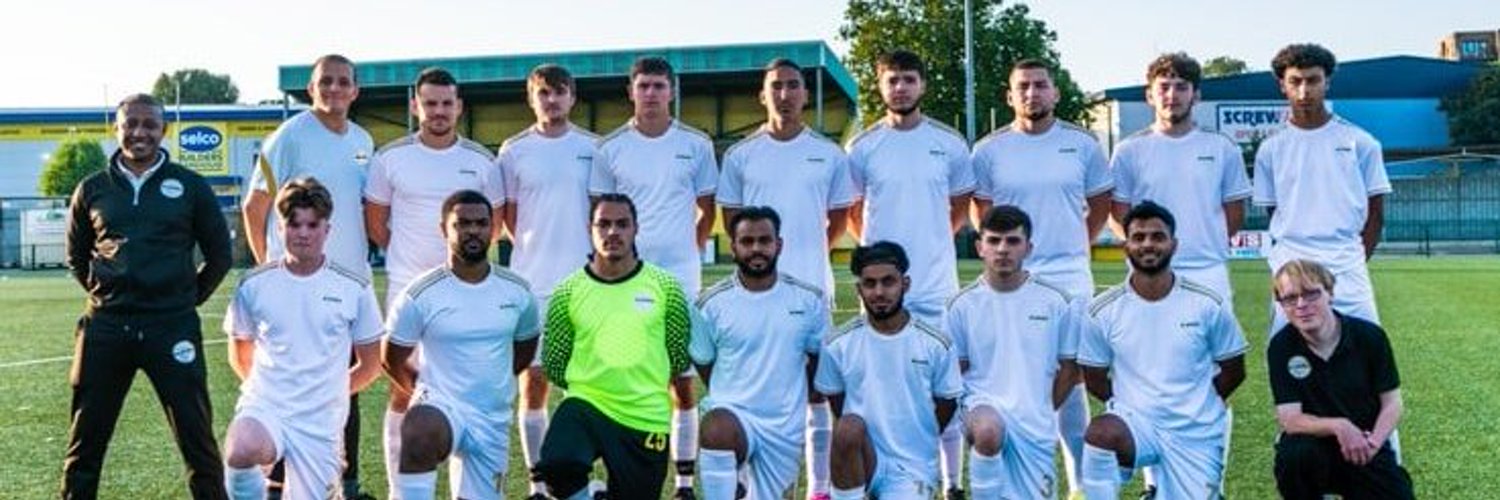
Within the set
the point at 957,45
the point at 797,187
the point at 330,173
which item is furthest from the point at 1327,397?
the point at 957,45

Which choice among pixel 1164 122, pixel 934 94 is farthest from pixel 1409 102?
pixel 1164 122

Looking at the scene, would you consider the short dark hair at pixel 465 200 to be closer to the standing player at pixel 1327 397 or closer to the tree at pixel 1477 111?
the standing player at pixel 1327 397

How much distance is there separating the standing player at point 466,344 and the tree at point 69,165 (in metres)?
51.0

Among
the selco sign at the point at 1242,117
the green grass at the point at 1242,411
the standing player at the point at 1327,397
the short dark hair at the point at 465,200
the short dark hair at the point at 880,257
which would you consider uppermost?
the selco sign at the point at 1242,117

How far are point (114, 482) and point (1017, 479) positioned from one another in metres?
3.99

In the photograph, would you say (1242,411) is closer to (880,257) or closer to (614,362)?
(880,257)

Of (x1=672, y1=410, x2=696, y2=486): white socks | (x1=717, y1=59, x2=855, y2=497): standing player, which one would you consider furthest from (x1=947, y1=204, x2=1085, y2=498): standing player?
(x1=672, y1=410, x2=696, y2=486): white socks

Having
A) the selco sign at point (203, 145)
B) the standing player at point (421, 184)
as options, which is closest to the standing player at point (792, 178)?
the standing player at point (421, 184)

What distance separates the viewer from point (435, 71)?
6.13 metres

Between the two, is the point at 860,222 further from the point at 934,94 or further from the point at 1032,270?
the point at 934,94

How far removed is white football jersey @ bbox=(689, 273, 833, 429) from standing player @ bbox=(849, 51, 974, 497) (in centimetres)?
76

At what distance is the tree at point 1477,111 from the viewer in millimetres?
60469

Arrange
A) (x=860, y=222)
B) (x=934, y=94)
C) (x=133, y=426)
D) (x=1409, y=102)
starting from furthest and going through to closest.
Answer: (x=1409, y=102) → (x=934, y=94) → (x=133, y=426) → (x=860, y=222)

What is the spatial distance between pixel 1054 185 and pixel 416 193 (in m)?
2.62
